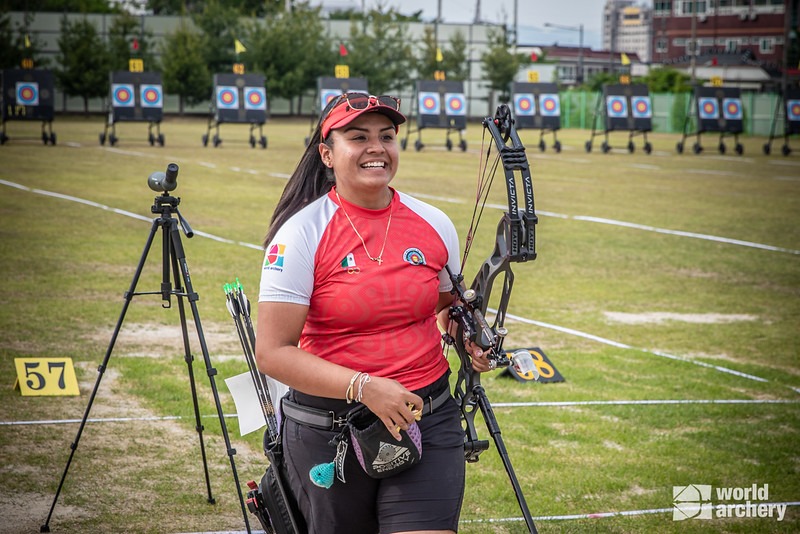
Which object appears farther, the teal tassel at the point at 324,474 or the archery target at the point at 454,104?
the archery target at the point at 454,104

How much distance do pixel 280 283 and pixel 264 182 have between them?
15.9 meters

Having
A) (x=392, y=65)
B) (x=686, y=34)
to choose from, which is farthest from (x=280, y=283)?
(x=686, y=34)

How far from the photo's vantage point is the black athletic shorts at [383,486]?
107 inches

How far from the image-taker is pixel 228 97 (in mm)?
30516

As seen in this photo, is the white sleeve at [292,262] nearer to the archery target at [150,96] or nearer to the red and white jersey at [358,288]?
the red and white jersey at [358,288]

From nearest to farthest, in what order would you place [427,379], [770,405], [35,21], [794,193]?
1. [427,379]
2. [770,405]
3. [794,193]
4. [35,21]

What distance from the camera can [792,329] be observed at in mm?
8102

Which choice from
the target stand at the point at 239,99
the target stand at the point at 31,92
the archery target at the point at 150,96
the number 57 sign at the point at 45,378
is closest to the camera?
the number 57 sign at the point at 45,378

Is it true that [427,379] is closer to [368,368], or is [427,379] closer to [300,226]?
[368,368]

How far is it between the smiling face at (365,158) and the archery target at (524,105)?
29.5 m

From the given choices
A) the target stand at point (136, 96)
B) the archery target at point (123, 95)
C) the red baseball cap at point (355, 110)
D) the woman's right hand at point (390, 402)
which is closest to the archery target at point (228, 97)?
the target stand at point (136, 96)

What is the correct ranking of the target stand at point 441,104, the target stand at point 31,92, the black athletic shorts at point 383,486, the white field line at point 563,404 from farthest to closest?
1. the target stand at point 441,104
2. the target stand at point 31,92
3. the white field line at point 563,404
4. the black athletic shorts at point 383,486

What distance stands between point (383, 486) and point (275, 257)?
0.71m

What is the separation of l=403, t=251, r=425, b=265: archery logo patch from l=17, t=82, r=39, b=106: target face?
2692 centimetres
